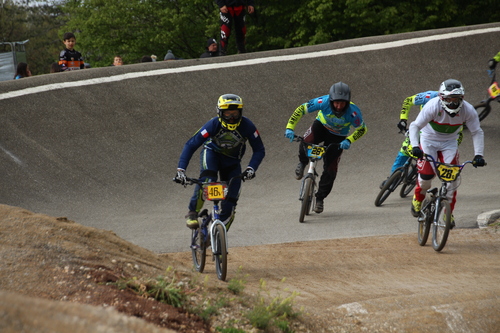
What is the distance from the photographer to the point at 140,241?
959cm

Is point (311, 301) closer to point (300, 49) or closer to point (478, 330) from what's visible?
point (478, 330)

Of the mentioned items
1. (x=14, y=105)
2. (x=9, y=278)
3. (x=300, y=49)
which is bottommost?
(x=9, y=278)

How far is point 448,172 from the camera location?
8570mm

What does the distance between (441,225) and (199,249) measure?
3.40 m

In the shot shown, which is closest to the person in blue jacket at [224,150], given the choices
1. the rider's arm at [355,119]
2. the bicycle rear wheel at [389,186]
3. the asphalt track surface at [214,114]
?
the asphalt track surface at [214,114]

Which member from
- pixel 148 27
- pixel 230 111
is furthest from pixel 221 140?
pixel 148 27

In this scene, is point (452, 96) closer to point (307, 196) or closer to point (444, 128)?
point (444, 128)

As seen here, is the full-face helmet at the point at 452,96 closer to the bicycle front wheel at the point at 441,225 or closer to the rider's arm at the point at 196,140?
the bicycle front wheel at the point at 441,225

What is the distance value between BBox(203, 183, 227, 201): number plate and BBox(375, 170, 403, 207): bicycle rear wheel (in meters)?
4.75

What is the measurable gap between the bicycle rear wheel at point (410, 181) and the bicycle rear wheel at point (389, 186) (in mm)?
298

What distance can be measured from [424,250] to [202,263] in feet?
10.8

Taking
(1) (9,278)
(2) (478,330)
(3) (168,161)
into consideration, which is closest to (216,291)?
(1) (9,278)

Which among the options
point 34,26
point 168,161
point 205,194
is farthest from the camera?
point 34,26

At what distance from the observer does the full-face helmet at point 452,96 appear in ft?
27.7
